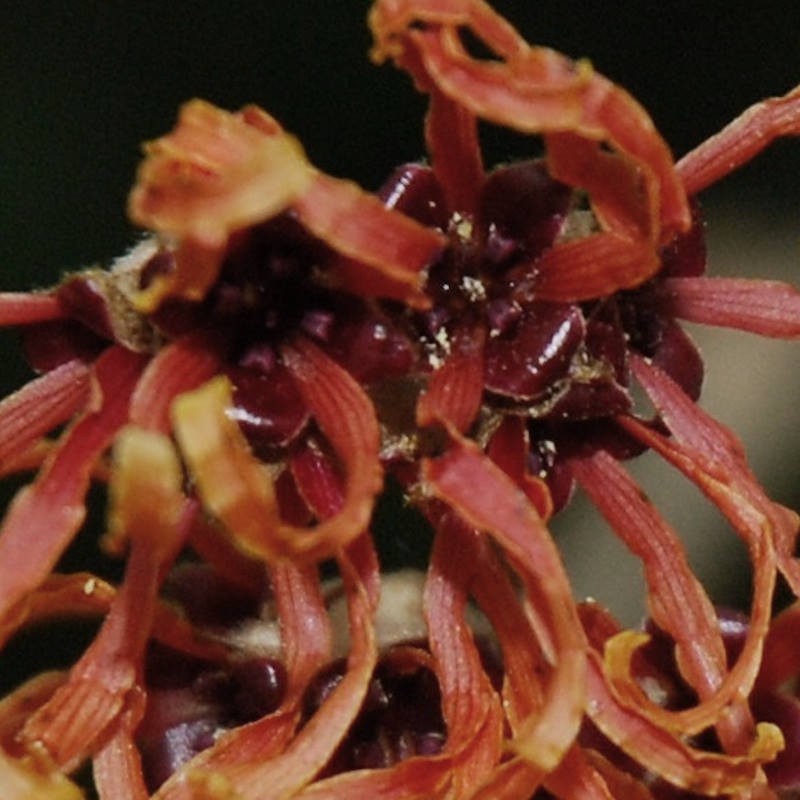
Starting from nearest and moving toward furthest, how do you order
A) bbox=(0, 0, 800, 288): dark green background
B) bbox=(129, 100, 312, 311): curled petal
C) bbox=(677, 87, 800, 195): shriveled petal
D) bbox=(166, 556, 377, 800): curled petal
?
bbox=(129, 100, 312, 311): curled petal, bbox=(166, 556, 377, 800): curled petal, bbox=(677, 87, 800, 195): shriveled petal, bbox=(0, 0, 800, 288): dark green background

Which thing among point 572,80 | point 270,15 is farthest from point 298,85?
point 572,80

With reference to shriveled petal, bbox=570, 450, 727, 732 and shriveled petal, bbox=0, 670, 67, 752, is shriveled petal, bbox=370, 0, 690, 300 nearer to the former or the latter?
shriveled petal, bbox=570, 450, 727, 732

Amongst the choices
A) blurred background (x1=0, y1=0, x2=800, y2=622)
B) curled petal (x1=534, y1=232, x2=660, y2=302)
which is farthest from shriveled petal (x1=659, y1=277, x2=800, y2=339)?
blurred background (x1=0, y1=0, x2=800, y2=622)

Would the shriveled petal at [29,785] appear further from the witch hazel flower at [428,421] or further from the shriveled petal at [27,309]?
the shriveled petal at [27,309]

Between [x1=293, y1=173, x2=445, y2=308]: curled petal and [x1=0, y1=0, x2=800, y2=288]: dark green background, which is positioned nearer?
[x1=293, y1=173, x2=445, y2=308]: curled petal

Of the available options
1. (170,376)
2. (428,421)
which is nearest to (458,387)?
(428,421)

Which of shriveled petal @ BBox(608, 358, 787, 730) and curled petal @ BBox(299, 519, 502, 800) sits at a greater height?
shriveled petal @ BBox(608, 358, 787, 730)

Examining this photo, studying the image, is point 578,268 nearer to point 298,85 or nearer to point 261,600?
point 261,600

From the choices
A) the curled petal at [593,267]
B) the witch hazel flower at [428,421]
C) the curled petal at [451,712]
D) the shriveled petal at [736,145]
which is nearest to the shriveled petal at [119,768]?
the witch hazel flower at [428,421]
